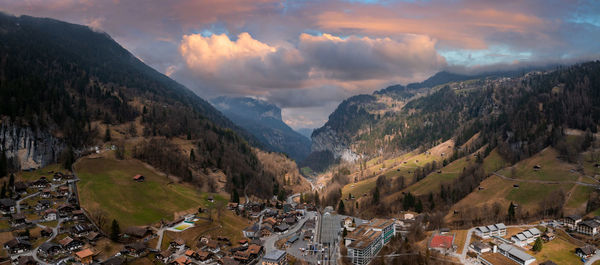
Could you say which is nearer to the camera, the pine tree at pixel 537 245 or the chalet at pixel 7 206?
the pine tree at pixel 537 245

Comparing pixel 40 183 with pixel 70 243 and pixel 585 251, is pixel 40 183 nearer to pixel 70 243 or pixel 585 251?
pixel 70 243

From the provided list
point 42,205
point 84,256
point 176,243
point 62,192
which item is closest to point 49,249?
point 84,256

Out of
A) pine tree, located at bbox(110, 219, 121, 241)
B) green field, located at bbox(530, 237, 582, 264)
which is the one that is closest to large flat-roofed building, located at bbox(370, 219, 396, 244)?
green field, located at bbox(530, 237, 582, 264)

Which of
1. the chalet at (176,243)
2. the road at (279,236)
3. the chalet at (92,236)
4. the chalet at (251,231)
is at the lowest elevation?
the road at (279,236)

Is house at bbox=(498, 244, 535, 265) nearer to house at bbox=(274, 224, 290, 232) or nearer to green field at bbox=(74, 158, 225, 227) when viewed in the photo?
house at bbox=(274, 224, 290, 232)

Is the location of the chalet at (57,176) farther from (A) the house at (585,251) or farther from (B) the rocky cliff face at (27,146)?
(A) the house at (585,251)

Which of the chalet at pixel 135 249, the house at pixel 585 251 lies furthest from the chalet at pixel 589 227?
the chalet at pixel 135 249
